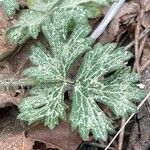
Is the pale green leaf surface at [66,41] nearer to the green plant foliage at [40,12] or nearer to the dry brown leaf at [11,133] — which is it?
the green plant foliage at [40,12]

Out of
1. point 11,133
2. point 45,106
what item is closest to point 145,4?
point 45,106

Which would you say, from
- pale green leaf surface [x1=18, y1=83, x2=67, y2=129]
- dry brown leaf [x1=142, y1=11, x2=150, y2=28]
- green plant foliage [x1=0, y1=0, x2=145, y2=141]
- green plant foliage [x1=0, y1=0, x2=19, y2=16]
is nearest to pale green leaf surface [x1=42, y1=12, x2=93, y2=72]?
green plant foliage [x1=0, y1=0, x2=145, y2=141]

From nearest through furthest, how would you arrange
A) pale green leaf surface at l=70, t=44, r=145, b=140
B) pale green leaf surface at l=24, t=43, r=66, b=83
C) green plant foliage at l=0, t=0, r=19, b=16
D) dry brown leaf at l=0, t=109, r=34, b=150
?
pale green leaf surface at l=70, t=44, r=145, b=140
pale green leaf surface at l=24, t=43, r=66, b=83
dry brown leaf at l=0, t=109, r=34, b=150
green plant foliage at l=0, t=0, r=19, b=16

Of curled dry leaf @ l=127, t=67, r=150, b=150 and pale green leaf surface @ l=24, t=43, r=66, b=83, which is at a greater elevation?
pale green leaf surface @ l=24, t=43, r=66, b=83

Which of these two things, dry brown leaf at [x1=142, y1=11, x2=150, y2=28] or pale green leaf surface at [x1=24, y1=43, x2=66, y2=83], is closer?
pale green leaf surface at [x1=24, y1=43, x2=66, y2=83]

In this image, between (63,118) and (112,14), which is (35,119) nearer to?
(63,118)

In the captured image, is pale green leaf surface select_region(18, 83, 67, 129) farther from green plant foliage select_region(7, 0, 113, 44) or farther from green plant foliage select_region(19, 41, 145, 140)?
green plant foliage select_region(7, 0, 113, 44)
